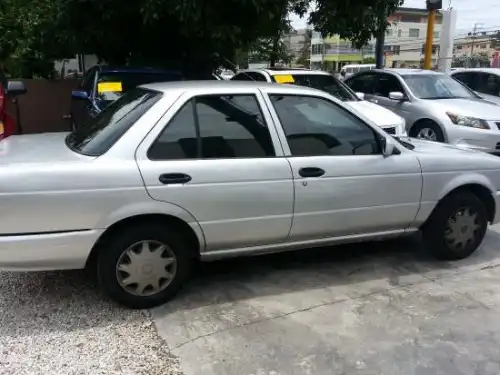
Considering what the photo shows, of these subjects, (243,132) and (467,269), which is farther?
(467,269)

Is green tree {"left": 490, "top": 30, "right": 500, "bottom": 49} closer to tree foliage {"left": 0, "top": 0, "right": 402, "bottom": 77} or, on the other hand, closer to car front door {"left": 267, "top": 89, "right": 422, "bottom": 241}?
tree foliage {"left": 0, "top": 0, "right": 402, "bottom": 77}

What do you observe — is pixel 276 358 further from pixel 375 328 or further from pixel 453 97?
pixel 453 97

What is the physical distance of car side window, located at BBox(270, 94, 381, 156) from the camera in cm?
414

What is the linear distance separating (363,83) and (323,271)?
24.0 ft

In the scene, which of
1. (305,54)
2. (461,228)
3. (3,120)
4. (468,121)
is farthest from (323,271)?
(305,54)

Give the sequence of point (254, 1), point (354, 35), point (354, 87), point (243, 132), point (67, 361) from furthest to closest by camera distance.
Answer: point (354, 87), point (354, 35), point (254, 1), point (243, 132), point (67, 361)

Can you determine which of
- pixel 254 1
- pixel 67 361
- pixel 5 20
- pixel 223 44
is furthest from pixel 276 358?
pixel 5 20

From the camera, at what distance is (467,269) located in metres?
4.76

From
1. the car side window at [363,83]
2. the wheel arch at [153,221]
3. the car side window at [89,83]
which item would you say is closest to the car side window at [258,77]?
the car side window at [363,83]

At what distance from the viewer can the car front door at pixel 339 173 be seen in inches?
161

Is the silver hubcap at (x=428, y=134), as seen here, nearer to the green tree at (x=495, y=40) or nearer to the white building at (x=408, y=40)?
the white building at (x=408, y=40)

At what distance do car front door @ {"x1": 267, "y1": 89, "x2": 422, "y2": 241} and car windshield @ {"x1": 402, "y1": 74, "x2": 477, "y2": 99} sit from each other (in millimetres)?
5561

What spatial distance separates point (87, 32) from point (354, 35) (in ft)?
14.5

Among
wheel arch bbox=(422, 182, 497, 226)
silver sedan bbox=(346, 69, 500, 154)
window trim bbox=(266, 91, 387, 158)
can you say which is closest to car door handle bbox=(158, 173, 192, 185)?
window trim bbox=(266, 91, 387, 158)
